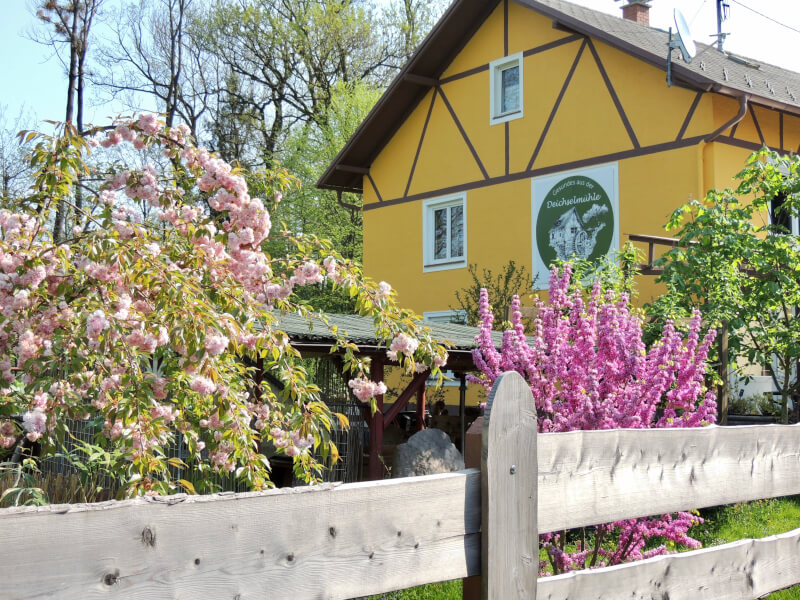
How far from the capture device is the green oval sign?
50.7ft

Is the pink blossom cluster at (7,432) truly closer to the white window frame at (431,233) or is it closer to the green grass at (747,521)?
the green grass at (747,521)

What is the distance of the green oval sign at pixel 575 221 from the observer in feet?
Answer: 50.7

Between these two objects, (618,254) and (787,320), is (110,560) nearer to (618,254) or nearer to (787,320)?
(787,320)

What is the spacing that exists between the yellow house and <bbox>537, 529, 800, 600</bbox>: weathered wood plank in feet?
35.2

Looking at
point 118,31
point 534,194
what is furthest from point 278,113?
point 534,194

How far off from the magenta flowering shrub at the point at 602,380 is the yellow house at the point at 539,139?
9.26 metres

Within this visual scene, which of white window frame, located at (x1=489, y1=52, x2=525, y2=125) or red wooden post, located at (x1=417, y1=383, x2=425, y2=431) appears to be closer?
red wooden post, located at (x1=417, y1=383, x2=425, y2=431)

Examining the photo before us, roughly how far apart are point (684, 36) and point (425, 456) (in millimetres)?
7878

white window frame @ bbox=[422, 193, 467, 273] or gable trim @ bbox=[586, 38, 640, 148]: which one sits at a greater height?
gable trim @ bbox=[586, 38, 640, 148]

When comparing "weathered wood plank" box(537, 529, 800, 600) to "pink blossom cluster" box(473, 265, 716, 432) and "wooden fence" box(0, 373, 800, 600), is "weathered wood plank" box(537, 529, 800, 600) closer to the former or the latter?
"wooden fence" box(0, 373, 800, 600)

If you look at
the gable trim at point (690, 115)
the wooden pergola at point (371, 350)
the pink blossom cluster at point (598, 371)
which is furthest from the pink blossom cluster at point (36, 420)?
the gable trim at point (690, 115)

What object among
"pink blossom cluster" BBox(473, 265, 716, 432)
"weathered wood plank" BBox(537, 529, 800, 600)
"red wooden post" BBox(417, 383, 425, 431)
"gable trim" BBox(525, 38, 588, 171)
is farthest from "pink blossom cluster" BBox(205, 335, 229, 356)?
"gable trim" BBox(525, 38, 588, 171)

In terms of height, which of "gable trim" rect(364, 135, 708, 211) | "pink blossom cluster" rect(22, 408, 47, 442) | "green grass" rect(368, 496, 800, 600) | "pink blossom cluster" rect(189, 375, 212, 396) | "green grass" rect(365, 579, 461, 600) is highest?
"gable trim" rect(364, 135, 708, 211)

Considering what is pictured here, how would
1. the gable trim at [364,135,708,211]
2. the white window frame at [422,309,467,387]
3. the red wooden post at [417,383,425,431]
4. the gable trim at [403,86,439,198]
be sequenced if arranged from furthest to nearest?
the gable trim at [403,86,439,198]
the white window frame at [422,309,467,387]
the gable trim at [364,135,708,211]
the red wooden post at [417,383,425,431]
